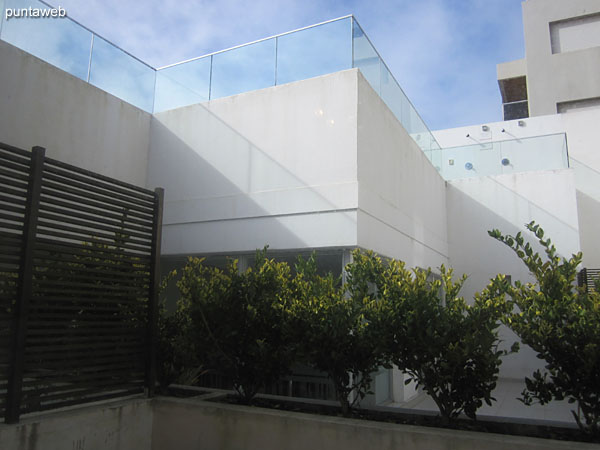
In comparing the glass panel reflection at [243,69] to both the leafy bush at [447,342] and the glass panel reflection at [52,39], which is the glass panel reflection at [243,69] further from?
the leafy bush at [447,342]

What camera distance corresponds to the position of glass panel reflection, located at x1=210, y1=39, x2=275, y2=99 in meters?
7.83

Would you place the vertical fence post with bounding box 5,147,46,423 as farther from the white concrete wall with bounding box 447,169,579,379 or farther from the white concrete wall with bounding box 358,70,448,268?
the white concrete wall with bounding box 447,169,579,379

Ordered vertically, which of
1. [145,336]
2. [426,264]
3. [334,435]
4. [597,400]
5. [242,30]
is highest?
[242,30]

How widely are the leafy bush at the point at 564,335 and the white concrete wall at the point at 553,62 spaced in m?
21.5

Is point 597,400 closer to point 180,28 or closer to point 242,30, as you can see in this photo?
point 242,30

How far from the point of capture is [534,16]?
24359 millimetres

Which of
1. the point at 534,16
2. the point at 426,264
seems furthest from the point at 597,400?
the point at 534,16

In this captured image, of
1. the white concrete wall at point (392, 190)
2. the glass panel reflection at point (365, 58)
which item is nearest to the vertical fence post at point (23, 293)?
the white concrete wall at point (392, 190)

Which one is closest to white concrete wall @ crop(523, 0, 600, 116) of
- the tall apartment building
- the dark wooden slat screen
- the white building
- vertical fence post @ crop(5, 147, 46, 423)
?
the tall apartment building

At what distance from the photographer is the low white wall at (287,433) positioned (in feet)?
11.8

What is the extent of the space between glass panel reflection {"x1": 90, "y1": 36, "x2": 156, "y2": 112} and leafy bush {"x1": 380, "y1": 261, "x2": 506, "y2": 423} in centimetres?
609

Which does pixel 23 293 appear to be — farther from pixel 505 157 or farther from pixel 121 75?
pixel 505 157

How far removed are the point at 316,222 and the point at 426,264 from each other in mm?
4069

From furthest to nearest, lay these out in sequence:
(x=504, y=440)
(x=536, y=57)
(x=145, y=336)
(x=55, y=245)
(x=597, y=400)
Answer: (x=536, y=57), (x=145, y=336), (x=55, y=245), (x=597, y=400), (x=504, y=440)
